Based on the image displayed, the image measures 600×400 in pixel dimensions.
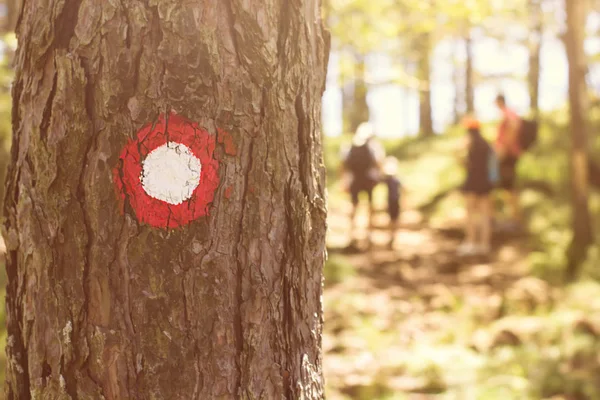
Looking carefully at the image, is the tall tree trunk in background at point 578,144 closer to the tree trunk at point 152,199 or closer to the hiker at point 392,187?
the hiker at point 392,187

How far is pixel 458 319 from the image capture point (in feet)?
21.2

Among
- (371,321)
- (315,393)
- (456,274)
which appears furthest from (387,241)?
(315,393)

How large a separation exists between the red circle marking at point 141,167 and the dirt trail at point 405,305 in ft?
10.9

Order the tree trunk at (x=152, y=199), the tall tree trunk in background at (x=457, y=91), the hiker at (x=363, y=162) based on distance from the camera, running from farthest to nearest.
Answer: the tall tree trunk in background at (x=457, y=91)
the hiker at (x=363, y=162)
the tree trunk at (x=152, y=199)

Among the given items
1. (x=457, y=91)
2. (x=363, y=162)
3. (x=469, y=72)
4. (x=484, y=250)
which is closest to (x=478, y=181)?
(x=484, y=250)

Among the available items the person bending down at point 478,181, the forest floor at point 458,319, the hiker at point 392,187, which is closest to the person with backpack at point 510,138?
the person bending down at point 478,181

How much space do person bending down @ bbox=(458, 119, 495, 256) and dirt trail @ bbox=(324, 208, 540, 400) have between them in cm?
32

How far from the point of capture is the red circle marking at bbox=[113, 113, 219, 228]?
4.20 ft

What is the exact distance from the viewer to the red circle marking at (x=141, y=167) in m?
1.28

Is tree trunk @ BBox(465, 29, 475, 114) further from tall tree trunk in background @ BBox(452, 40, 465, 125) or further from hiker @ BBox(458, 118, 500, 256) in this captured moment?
hiker @ BBox(458, 118, 500, 256)

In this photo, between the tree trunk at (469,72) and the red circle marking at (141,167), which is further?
the tree trunk at (469,72)

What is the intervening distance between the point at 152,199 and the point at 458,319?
5.68 meters

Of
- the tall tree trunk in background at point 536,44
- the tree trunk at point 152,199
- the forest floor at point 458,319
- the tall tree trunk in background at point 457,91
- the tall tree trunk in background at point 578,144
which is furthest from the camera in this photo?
the tall tree trunk in background at point 457,91

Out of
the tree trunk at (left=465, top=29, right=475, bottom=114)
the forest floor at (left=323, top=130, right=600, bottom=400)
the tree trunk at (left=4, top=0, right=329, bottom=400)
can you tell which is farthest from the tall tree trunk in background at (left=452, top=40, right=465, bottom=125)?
the tree trunk at (left=4, top=0, right=329, bottom=400)
